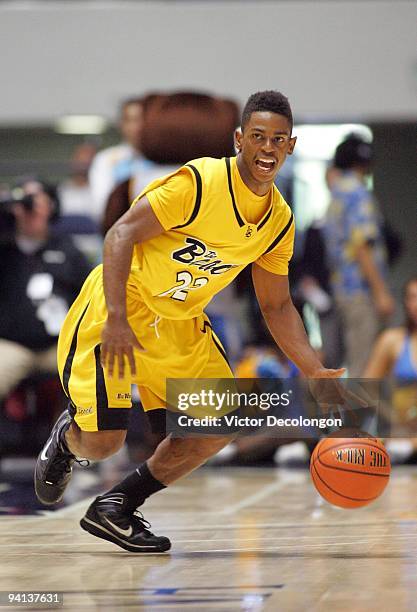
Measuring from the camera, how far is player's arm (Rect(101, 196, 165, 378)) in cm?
375

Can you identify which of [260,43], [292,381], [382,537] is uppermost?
[260,43]

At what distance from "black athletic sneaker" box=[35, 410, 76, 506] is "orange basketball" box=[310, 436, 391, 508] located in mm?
977

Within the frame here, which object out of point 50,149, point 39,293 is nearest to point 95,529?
point 39,293

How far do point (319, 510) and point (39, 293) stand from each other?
243cm

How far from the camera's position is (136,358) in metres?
4.17

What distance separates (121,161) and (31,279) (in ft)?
3.79

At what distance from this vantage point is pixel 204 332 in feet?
14.1

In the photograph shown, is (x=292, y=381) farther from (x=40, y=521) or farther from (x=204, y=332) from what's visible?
(x=40, y=521)

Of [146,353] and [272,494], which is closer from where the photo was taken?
[146,353]

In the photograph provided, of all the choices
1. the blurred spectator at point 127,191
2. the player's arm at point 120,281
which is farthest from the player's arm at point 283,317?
the blurred spectator at point 127,191

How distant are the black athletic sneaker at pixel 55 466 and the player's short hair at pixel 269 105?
4.54 feet

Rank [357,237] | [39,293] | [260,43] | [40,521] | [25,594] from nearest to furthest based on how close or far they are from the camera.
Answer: [25,594]
[40,521]
[357,237]
[260,43]
[39,293]

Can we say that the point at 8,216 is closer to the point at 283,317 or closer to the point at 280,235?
the point at 283,317

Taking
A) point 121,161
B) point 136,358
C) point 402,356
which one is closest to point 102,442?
point 136,358
